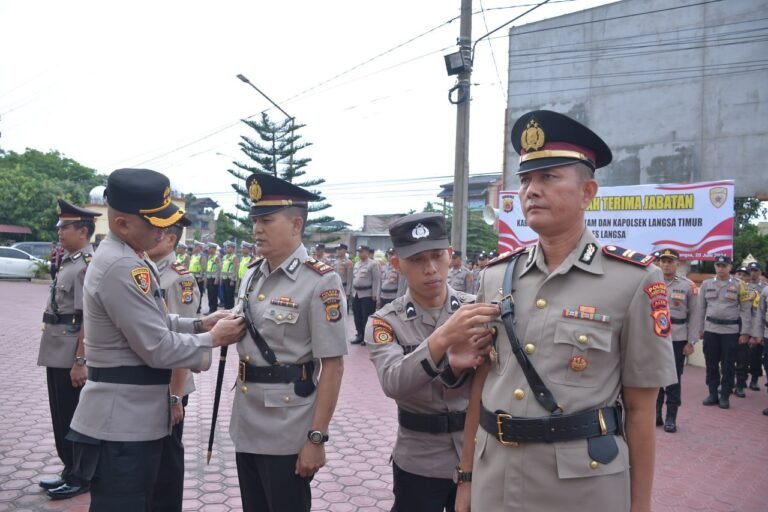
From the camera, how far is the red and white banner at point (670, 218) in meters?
8.43

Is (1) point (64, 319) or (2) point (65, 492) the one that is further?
(1) point (64, 319)

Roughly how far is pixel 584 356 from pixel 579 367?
4 centimetres

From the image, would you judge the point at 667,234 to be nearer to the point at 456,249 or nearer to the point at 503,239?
the point at 503,239

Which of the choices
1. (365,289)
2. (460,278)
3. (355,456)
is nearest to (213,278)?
(365,289)

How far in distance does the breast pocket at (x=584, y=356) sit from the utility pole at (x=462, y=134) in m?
8.46

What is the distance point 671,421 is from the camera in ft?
20.1

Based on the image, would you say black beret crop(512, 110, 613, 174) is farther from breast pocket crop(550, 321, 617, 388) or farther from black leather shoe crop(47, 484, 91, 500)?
black leather shoe crop(47, 484, 91, 500)

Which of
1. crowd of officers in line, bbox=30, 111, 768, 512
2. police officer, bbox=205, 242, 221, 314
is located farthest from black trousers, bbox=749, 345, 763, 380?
police officer, bbox=205, 242, 221, 314

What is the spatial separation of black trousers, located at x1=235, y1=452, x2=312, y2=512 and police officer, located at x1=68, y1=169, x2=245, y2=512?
42cm

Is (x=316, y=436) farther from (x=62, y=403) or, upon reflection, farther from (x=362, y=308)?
(x=362, y=308)

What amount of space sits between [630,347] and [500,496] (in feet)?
2.03

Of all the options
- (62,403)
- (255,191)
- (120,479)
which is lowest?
(62,403)

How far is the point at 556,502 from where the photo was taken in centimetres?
→ 172

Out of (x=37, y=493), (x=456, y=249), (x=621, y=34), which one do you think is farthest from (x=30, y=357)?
(x=621, y=34)
